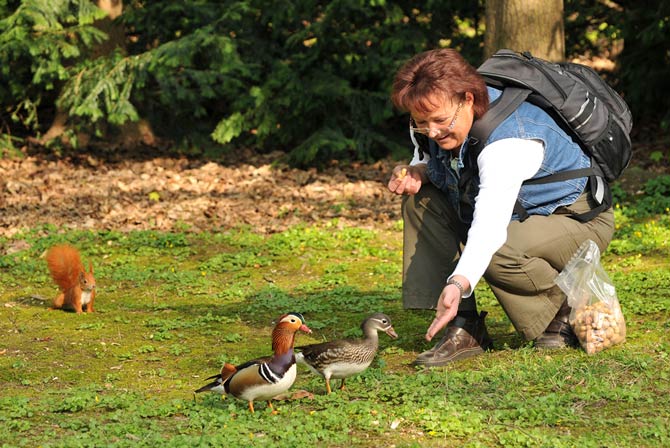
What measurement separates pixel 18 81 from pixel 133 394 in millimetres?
10722

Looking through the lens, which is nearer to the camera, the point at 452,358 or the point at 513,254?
the point at 513,254

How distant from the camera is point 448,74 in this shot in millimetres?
5047

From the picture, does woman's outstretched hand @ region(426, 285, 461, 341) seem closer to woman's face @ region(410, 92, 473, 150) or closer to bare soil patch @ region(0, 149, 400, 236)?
woman's face @ region(410, 92, 473, 150)

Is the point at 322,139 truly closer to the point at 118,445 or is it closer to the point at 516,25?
the point at 516,25

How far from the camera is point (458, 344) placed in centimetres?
595

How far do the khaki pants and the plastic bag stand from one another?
0.07 m

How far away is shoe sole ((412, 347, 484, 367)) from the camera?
5828 millimetres

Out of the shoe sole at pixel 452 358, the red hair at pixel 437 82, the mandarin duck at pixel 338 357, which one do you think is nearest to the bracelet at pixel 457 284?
the mandarin duck at pixel 338 357

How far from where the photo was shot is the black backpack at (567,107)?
522cm

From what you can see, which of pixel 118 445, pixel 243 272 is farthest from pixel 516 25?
pixel 118 445

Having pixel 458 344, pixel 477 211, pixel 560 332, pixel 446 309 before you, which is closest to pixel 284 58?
pixel 458 344

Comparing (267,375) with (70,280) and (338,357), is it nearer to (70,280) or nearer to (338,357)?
(338,357)

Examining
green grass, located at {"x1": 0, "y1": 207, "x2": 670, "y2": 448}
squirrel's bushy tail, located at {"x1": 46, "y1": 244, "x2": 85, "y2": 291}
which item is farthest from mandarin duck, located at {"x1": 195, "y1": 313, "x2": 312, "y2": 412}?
squirrel's bushy tail, located at {"x1": 46, "y1": 244, "x2": 85, "y2": 291}

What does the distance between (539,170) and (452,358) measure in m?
1.31
